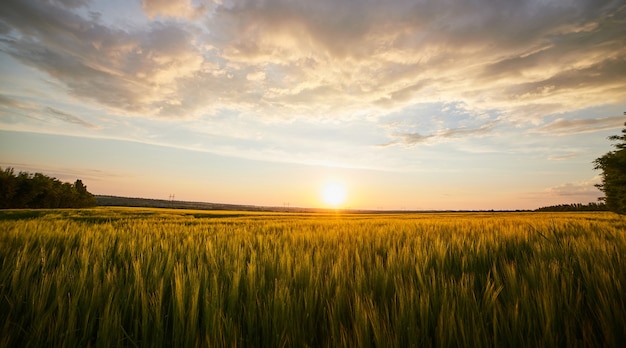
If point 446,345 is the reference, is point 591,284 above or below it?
above

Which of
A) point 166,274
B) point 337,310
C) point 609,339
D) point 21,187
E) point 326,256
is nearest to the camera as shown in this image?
point 609,339

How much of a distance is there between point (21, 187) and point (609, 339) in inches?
2901

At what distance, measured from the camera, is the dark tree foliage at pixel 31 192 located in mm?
46688

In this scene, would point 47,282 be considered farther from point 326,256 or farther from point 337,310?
point 326,256

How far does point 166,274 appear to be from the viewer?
79.4 inches

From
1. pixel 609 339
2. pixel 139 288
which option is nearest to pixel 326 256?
pixel 139 288

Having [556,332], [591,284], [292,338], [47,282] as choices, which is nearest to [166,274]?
[47,282]

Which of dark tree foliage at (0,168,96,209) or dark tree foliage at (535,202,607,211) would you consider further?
dark tree foliage at (535,202,607,211)

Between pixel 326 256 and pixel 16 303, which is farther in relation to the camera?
pixel 326 256

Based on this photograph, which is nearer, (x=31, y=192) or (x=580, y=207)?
(x=31, y=192)

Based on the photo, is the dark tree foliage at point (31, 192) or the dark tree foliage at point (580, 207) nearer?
the dark tree foliage at point (31, 192)

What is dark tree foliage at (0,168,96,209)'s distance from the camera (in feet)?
153

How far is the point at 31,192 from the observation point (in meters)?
51.6

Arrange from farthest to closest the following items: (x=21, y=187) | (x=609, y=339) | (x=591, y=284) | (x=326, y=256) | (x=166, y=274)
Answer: (x=21, y=187) → (x=326, y=256) → (x=166, y=274) → (x=591, y=284) → (x=609, y=339)
